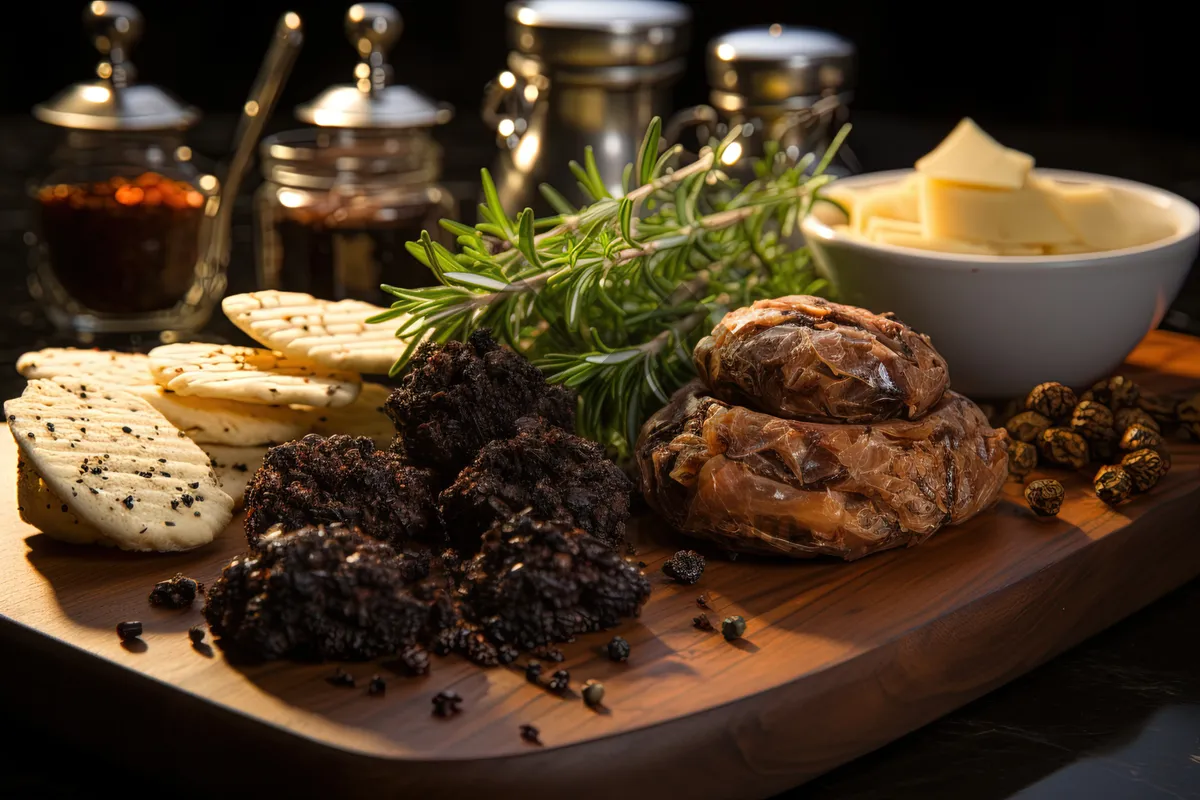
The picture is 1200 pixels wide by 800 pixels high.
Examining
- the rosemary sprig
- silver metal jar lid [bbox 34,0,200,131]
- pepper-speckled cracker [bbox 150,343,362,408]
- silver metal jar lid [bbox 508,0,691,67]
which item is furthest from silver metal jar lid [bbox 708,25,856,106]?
pepper-speckled cracker [bbox 150,343,362,408]

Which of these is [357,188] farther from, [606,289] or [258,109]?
[606,289]

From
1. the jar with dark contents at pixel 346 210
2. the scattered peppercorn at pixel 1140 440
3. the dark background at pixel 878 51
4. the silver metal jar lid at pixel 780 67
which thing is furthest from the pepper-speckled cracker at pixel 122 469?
→ the dark background at pixel 878 51

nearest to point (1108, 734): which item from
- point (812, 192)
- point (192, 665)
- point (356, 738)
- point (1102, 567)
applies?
point (1102, 567)

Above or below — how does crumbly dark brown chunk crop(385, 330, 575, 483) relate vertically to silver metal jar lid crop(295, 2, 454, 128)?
below

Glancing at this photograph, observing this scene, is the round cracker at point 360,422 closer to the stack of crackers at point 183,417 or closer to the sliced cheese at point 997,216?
the stack of crackers at point 183,417

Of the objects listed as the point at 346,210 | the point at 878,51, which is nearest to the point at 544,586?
the point at 346,210

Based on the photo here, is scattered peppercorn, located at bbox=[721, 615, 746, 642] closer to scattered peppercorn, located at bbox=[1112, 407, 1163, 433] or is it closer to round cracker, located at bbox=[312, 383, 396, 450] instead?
round cracker, located at bbox=[312, 383, 396, 450]
